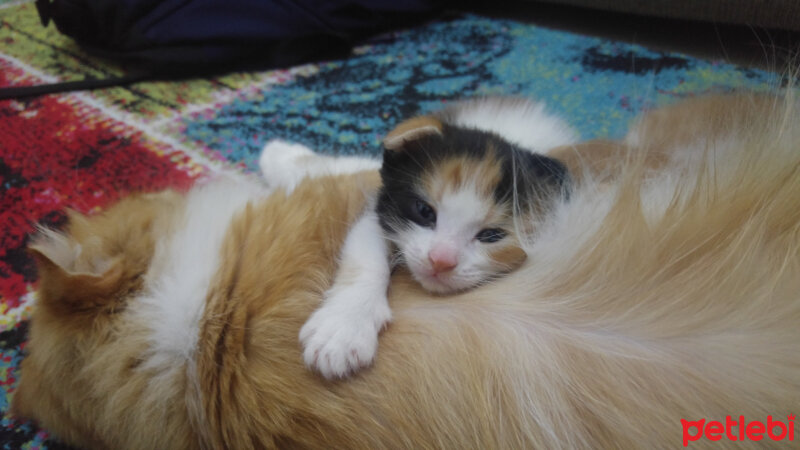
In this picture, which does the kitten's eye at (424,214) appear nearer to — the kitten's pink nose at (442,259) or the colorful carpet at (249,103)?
the kitten's pink nose at (442,259)

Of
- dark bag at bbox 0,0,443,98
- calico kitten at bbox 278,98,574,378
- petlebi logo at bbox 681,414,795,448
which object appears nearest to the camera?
petlebi logo at bbox 681,414,795,448

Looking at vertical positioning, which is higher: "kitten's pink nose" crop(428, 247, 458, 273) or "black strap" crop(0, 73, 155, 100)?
"black strap" crop(0, 73, 155, 100)

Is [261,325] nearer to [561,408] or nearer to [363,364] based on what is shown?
[363,364]

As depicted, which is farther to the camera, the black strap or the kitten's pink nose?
the black strap

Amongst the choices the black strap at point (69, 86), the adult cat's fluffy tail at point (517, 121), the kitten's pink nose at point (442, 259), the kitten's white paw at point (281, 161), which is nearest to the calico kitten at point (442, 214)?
the kitten's pink nose at point (442, 259)

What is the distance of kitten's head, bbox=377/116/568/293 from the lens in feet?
2.82

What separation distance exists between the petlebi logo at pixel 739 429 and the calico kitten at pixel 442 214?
35 centimetres

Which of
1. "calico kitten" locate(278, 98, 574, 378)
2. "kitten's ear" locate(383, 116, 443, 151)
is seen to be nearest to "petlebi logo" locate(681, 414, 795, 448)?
"calico kitten" locate(278, 98, 574, 378)

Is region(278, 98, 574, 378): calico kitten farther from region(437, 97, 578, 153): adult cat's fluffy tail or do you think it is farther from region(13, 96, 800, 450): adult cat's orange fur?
region(437, 97, 578, 153): adult cat's fluffy tail

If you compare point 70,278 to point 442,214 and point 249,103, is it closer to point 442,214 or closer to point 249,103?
point 442,214

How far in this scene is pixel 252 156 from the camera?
145 centimetres

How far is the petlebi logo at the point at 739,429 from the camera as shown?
0.55 metres

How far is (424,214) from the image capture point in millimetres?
944

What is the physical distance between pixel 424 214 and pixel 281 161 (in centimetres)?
52
